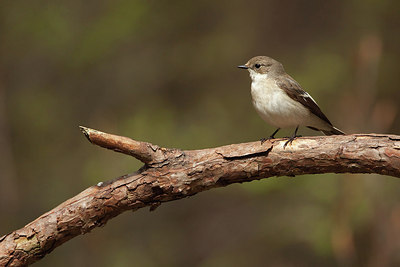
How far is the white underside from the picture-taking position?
4.20 meters

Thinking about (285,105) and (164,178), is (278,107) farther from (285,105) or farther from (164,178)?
(164,178)

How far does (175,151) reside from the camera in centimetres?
326

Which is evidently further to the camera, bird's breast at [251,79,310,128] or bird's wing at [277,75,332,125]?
bird's wing at [277,75,332,125]

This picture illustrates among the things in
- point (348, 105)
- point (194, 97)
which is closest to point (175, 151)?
point (348, 105)

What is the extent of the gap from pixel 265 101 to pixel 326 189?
1833 mm

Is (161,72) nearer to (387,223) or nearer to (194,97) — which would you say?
(194,97)

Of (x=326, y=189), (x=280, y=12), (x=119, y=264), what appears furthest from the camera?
(x=280, y=12)

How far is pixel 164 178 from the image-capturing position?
3154mm

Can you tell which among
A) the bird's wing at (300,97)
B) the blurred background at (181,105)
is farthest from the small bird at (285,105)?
the blurred background at (181,105)

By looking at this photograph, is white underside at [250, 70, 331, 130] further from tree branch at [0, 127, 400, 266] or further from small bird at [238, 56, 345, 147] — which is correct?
tree branch at [0, 127, 400, 266]

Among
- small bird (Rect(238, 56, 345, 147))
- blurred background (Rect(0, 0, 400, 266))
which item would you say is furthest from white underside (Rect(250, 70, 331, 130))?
blurred background (Rect(0, 0, 400, 266))

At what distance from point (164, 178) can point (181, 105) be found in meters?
4.38

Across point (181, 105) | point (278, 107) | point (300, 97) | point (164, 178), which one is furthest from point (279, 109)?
point (181, 105)

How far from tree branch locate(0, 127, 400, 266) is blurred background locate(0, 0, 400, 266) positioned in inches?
83.4
